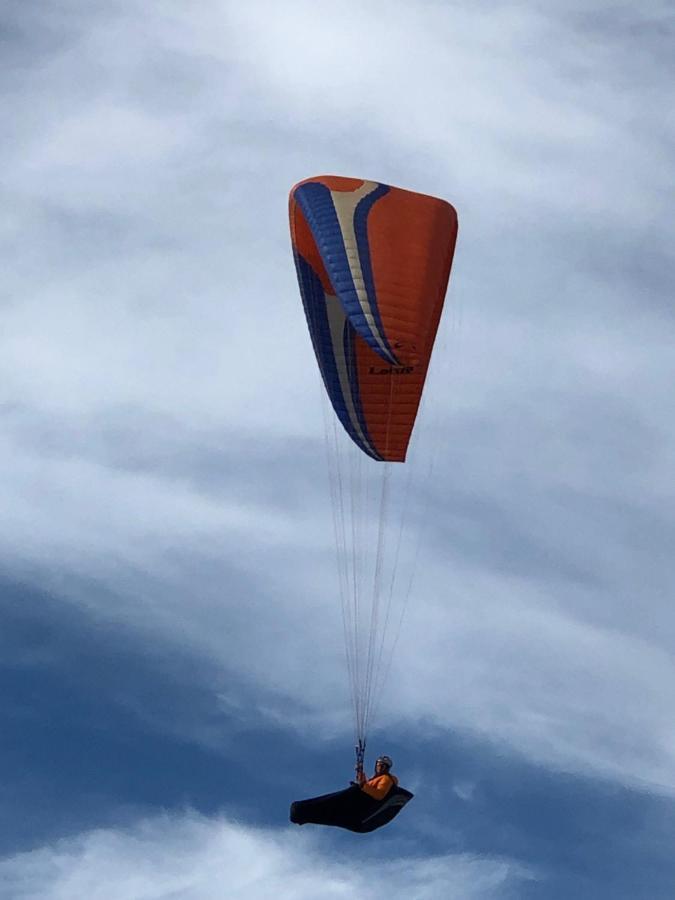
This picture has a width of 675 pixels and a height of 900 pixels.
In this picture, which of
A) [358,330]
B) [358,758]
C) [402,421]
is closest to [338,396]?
[402,421]

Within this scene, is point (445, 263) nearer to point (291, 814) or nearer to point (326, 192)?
point (326, 192)

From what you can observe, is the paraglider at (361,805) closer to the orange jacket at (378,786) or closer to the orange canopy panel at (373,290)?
the orange jacket at (378,786)

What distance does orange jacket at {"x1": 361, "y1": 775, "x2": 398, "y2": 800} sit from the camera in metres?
31.9

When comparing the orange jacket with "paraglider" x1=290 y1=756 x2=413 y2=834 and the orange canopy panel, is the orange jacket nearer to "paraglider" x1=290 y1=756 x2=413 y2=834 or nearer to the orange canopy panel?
"paraglider" x1=290 y1=756 x2=413 y2=834

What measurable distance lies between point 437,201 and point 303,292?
11.9ft

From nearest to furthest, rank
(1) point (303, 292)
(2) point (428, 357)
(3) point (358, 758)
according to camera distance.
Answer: (3) point (358, 758), (2) point (428, 357), (1) point (303, 292)

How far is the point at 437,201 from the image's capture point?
119 ft

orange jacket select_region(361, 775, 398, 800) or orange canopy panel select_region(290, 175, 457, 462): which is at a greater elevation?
orange canopy panel select_region(290, 175, 457, 462)

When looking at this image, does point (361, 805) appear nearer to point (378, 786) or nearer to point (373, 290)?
point (378, 786)

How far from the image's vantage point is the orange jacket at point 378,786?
31875 millimetres

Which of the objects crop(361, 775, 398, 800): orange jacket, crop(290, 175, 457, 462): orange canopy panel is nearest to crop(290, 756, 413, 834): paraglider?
crop(361, 775, 398, 800): orange jacket

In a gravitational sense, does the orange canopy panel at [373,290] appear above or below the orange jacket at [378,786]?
above

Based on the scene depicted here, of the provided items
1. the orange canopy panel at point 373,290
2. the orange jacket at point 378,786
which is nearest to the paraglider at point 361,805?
the orange jacket at point 378,786

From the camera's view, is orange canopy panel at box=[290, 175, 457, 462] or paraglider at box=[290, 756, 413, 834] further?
orange canopy panel at box=[290, 175, 457, 462]
